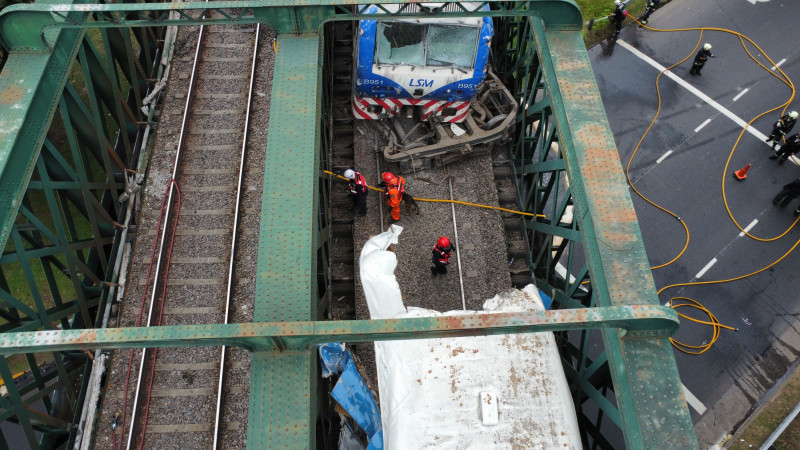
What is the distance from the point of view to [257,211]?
1045cm

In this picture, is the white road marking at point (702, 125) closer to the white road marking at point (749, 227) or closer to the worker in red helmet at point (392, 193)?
the white road marking at point (749, 227)

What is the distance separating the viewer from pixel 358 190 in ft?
33.7

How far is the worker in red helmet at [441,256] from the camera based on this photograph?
9594mm

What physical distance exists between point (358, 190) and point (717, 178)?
10.4 m

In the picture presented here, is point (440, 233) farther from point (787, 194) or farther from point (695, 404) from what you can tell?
point (787, 194)

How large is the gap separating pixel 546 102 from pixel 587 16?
10.6 m

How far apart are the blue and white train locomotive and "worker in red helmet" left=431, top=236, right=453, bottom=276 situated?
2221 millimetres

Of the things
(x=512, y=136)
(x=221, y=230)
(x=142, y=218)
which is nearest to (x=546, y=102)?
(x=512, y=136)

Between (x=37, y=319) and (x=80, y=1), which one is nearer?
(x=37, y=319)

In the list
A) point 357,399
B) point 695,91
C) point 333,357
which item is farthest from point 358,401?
point 695,91

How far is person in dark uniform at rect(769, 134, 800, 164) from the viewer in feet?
48.2

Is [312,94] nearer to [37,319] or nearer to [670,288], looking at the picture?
[37,319]

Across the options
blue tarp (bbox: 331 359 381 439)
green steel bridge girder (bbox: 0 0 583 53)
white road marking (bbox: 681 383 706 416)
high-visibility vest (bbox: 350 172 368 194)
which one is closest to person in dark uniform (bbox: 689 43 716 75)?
green steel bridge girder (bbox: 0 0 583 53)

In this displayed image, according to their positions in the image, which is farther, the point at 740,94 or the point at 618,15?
the point at 618,15
